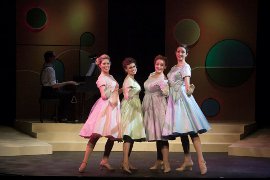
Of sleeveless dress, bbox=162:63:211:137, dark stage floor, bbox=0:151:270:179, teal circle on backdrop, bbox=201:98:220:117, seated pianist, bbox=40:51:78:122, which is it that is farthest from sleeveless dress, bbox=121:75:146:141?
teal circle on backdrop, bbox=201:98:220:117

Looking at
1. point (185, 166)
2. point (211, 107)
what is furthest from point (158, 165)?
point (211, 107)

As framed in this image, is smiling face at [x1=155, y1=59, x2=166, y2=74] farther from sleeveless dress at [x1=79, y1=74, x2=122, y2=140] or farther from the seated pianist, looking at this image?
the seated pianist

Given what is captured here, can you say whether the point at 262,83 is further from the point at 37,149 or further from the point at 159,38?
the point at 37,149

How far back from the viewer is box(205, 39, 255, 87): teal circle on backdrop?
40.1 feet

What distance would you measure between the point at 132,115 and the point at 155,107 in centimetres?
31

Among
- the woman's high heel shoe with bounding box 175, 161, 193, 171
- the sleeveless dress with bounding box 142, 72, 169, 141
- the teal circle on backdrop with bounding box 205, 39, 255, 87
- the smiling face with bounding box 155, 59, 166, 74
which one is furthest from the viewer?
the teal circle on backdrop with bounding box 205, 39, 255, 87

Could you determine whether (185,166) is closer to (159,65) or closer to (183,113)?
(183,113)

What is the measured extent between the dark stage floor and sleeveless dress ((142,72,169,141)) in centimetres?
51

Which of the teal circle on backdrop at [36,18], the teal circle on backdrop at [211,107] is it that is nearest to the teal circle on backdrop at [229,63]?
the teal circle on backdrop at [211,107]

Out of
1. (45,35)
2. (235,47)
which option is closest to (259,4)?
(235,47)

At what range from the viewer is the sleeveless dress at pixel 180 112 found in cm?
720

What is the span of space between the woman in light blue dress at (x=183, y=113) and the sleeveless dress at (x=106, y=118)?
0.60 meters

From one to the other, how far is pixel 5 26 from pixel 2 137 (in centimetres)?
304

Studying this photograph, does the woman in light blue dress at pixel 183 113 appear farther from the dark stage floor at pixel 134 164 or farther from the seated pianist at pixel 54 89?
the seated pianist at pixel 54 89
